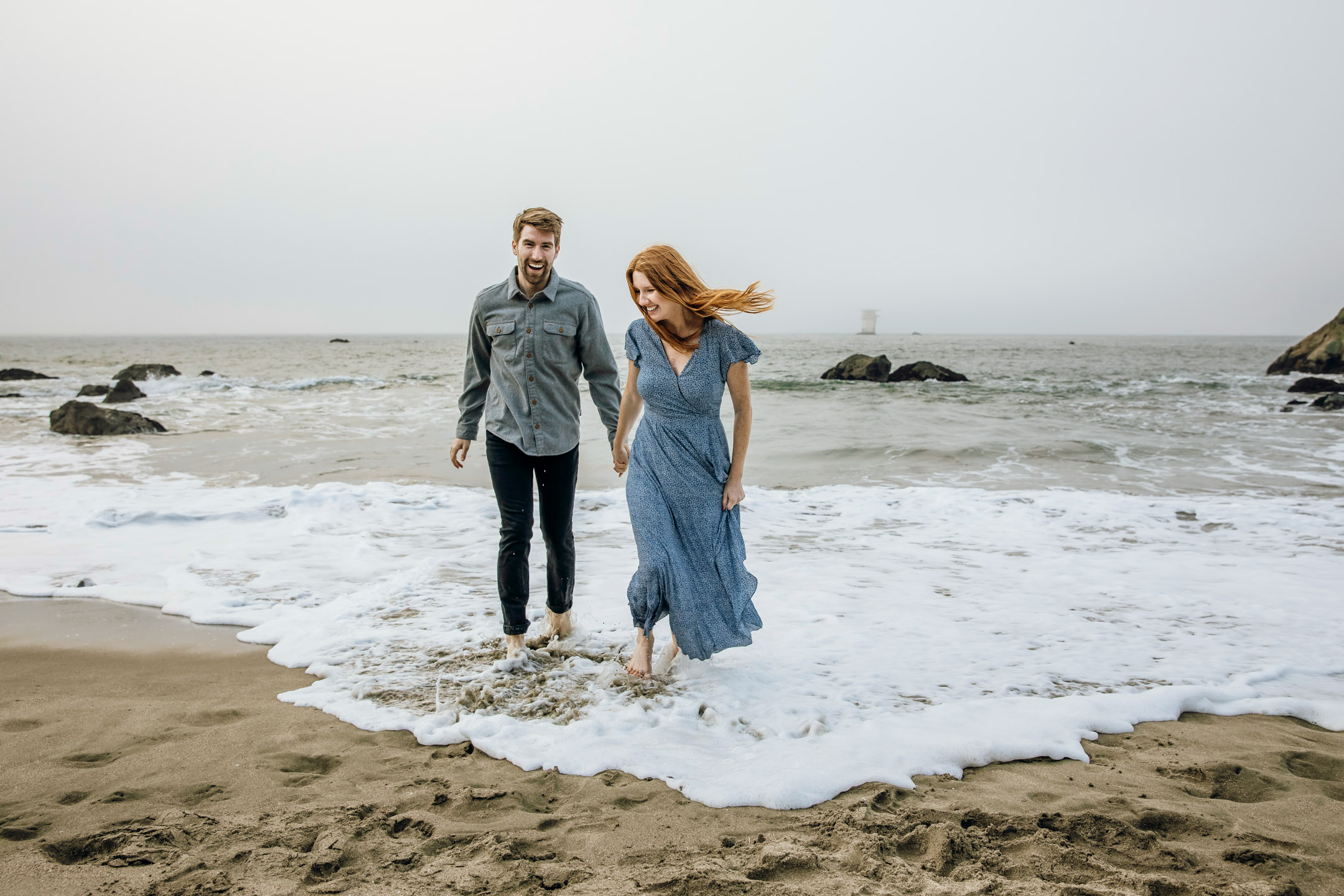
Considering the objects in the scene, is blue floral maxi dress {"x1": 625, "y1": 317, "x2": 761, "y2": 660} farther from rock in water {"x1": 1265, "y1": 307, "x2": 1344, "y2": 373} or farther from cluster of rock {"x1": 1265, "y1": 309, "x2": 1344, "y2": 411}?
rock in water {"x1": 1265, "y1": 307, "x2": 1344, "y2": 373}

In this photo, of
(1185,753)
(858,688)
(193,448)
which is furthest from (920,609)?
(193,448)

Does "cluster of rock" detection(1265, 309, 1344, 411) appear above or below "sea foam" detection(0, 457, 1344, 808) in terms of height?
above

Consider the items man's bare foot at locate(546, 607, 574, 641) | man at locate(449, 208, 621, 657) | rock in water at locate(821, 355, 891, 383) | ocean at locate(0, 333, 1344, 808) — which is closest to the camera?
ocean at locate(0, 333, 1344, 808)

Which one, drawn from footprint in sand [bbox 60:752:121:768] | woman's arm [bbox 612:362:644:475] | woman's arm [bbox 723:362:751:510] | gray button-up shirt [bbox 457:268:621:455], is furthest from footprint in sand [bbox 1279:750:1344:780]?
footprint in sand [bbox 60:752:121:768]

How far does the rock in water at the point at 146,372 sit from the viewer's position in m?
26.0

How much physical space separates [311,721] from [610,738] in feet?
4.20

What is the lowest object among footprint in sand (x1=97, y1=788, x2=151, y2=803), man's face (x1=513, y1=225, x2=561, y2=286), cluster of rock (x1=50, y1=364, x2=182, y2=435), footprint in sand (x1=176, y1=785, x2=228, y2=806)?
footprint in sand (x1=176, y1=785, x2=228, y2=806)

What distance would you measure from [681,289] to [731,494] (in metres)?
0.96

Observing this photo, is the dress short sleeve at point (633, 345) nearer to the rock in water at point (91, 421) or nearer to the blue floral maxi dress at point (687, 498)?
the blue floral maxi dress at point (687, 498)

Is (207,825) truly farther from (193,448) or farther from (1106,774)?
(193,448)

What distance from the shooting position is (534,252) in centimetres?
346

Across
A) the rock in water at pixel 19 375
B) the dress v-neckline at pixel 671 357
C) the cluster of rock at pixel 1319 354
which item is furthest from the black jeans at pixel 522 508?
the cluster of rock at pixel 1319 354

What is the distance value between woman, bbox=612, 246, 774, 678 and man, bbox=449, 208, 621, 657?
0.37m

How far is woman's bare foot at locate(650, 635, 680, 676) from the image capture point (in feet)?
11.7
